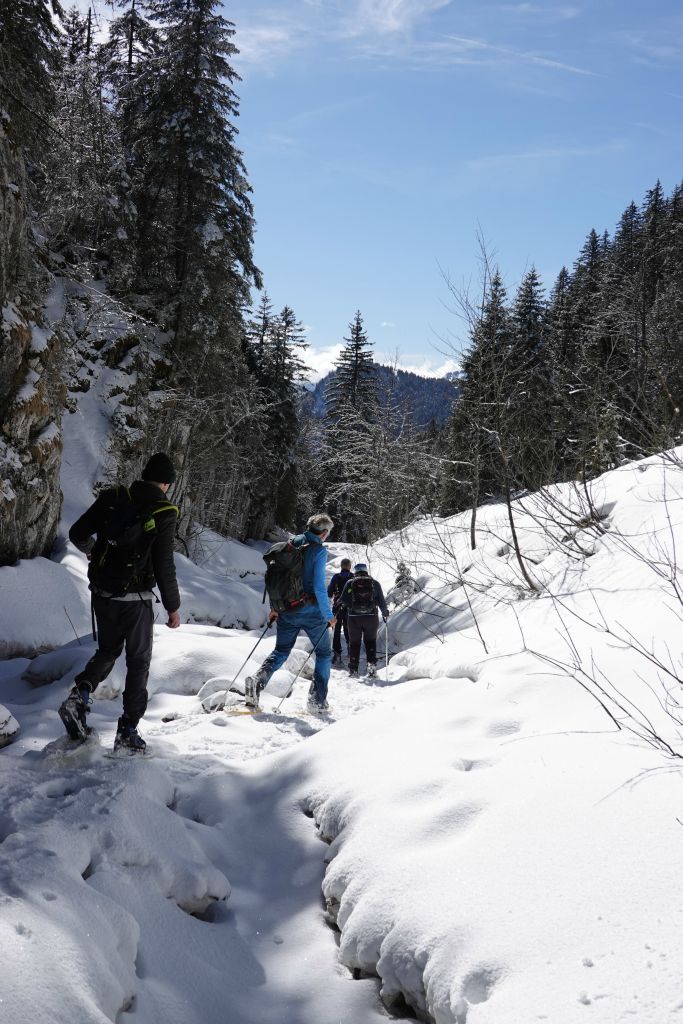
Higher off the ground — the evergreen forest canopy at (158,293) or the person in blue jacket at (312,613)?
the evergreen forest canopy at (158,293)

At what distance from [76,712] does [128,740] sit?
44 cm

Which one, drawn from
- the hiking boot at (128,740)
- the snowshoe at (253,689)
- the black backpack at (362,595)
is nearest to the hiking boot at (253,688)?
the snowshoe at (253,689)

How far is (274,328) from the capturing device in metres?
33.1

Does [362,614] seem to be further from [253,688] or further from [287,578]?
[253,688]

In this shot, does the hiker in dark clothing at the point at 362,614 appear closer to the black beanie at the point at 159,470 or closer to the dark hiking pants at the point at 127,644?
the dark hiking pants at the point at 127,644

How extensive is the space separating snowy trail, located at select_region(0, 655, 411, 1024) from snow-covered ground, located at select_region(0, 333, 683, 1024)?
0.04 feet

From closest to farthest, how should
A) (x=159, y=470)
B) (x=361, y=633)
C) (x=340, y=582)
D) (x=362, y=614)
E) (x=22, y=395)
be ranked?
(x=159, y=470)
(x=22, y=395)
(x=362, y=614)
(x=361, y=633)
(x=340, y=582)

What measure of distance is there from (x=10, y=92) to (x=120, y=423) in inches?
323

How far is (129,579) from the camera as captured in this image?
4.33 metres

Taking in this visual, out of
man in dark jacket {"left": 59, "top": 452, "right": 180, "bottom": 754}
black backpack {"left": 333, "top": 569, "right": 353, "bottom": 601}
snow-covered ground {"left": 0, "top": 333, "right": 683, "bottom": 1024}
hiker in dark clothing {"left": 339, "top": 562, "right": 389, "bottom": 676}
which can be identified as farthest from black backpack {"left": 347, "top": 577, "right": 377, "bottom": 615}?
man in dark jacket {"left": 59, "top": 452, "right": 180, "bottom": 754}

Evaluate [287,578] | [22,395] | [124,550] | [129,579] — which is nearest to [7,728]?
[129,579]

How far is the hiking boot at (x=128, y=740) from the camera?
4.42 meters

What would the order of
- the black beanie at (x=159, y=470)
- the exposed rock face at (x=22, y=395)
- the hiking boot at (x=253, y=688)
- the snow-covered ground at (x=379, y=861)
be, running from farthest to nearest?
the exposed rock face at (x=22, y=395) < the hiking boot at (x=253, y=688) < the black beanie at (x=159, y=470) < the snow-covered ground at (x=379, y=861)

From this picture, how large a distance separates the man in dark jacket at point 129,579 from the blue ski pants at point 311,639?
2.29m
